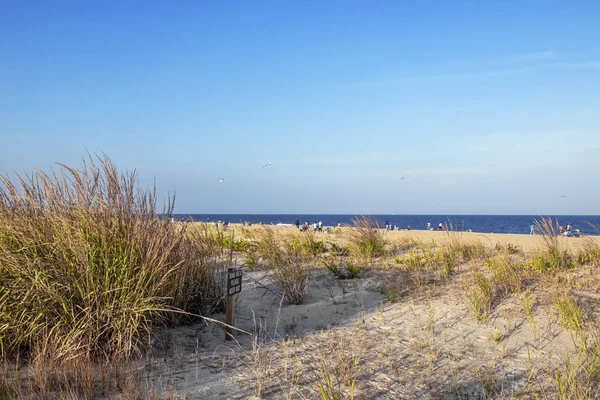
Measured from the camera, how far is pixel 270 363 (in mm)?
4367

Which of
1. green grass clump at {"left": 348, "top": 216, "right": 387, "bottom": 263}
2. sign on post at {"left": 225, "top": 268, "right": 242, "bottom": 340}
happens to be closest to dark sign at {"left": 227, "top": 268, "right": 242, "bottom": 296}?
sign on post at {"left": 225, "top": 268, "right": 242, "bottom": 340}

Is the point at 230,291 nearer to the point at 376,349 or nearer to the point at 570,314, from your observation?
the point at 376,349

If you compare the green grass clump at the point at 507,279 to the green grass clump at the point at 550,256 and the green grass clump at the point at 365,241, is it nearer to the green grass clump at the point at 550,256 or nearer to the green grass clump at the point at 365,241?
the green grass clump at the point at 550,256

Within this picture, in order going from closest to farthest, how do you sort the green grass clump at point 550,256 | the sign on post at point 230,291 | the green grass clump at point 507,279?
the sign on post at point 230,291 → the green grass clump at point 507,279 → the green grass clump at point 550,256

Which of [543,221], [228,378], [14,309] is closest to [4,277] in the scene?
[14,309]

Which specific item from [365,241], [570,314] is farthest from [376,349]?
Result: [365,241]

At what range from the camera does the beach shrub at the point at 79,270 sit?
4.06 meters

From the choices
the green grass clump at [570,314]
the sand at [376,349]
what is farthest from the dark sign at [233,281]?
the green grass clump at [570,314]

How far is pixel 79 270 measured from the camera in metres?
4.22

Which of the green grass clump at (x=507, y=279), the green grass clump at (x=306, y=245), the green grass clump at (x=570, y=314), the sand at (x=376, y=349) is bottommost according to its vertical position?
the sand at (x=376, y=349)

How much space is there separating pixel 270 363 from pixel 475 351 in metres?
2.13

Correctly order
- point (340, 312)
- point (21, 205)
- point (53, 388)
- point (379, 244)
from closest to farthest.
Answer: point (53, 388)
point (21, 205)
point (340, 312)
point (379, 244)

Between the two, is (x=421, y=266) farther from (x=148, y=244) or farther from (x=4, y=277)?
(x=4, y=277)

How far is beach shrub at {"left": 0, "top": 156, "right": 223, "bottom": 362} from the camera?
4.06m
